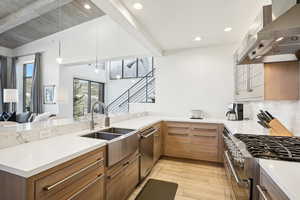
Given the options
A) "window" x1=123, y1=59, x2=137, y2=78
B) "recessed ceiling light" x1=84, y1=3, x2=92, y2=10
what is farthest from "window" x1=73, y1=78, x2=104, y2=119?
"recessed ceiling light" x1=84, y1=3, x2=92, y2=10

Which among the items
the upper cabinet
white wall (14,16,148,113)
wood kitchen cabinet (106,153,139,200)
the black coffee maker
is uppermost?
white wall (14,16,148,113)

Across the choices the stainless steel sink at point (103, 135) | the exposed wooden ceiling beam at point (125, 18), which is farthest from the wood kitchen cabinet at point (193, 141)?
the exposed wooden ceiling beam at point (125, 18)

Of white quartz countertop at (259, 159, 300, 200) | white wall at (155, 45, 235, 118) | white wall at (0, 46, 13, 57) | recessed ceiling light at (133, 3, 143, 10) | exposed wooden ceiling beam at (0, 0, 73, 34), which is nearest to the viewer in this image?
white quartz countertop at (259, 159, 300, 200)

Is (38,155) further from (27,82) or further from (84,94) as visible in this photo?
(27,82)

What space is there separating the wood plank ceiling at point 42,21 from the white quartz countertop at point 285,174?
4.55 metres

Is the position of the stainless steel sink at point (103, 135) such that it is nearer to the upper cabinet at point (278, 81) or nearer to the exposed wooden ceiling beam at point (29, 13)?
the upper cabinet at point (278, 81)

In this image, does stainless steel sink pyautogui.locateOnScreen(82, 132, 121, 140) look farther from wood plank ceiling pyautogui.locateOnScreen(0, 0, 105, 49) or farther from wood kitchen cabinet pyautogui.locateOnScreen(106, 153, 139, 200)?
wood plank ceiling pyautogui.locateOnScreen(0, 0, 105, 49)

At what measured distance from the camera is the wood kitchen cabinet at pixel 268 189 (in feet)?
2.27

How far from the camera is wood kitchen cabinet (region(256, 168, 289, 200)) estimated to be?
0.69 m

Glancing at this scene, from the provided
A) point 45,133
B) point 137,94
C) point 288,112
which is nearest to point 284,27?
point 288,112

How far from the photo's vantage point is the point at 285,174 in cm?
78

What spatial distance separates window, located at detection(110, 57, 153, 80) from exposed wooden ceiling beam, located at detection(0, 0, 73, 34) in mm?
3383

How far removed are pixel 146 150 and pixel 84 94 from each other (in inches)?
206

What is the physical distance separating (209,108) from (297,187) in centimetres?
286
